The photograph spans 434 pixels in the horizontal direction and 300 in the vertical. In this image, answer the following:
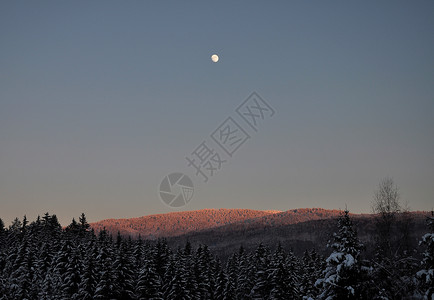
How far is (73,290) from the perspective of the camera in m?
48.7

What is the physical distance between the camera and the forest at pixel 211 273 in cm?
1894

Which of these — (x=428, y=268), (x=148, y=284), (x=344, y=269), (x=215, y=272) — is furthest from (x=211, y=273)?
(x=428, y=268)

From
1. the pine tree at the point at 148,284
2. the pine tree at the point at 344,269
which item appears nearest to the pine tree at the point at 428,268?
the pine tree at the point at 344,269

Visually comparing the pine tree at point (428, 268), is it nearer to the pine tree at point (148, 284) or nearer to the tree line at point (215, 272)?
the tree line at point (215, 272)

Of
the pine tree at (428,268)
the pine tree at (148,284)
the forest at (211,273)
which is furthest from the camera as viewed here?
the pine tree at (148,284)

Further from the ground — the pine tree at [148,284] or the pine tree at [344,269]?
the pine tree at [344,269]

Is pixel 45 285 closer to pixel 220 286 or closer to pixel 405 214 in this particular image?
pixel 220 286

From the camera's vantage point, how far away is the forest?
18938 mm

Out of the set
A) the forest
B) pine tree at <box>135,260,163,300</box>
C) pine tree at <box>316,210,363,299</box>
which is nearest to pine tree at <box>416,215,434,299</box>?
the forest

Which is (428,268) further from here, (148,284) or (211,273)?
(211,273)

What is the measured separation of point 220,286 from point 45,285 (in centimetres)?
2451

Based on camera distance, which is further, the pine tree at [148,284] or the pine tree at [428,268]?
the pine tree at [148,284]

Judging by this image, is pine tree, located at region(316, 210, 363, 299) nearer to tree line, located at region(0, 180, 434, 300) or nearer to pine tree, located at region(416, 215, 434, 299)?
tree line, located at region(0, 180, 434, 300)

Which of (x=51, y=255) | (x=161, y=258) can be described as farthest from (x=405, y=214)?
(x=51, y=255)
